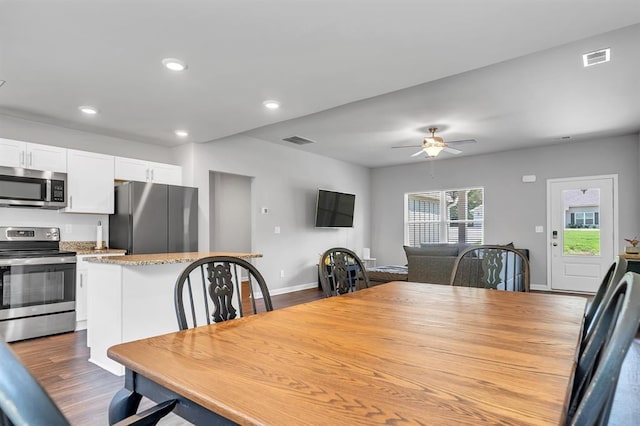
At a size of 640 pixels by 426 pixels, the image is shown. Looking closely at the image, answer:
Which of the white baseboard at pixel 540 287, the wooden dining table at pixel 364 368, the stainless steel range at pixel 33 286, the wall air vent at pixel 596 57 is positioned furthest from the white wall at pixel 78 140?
the white baseboard at pixel 540 287

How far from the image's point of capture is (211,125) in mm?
4555

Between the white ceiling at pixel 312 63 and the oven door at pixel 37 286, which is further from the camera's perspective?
the oven door at pixel 37 286

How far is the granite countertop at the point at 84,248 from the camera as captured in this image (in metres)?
4.46

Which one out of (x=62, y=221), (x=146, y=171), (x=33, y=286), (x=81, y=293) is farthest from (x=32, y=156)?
(x=81, y=293)

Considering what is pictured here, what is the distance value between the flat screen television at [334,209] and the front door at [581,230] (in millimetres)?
3635

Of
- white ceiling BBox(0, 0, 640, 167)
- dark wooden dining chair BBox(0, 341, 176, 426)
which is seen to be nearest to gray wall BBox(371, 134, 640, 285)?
white ceiling BBox(0, 0, 640, 167)

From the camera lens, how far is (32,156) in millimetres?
4078

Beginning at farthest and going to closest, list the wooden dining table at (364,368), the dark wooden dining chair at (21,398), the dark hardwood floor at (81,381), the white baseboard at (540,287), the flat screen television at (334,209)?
the flat screen television at (334,209), the white baseboard at (540,287), the dark hardwood floor at (81,381), the wooden dining table at (364,368), the dark wooden dining chair at (21,398)

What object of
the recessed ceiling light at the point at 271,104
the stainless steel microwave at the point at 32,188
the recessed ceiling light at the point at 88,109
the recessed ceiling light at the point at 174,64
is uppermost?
the recessed ceiling light at the point at 174,64

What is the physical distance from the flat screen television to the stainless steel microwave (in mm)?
4036

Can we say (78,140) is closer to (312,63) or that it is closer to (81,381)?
(81,381)

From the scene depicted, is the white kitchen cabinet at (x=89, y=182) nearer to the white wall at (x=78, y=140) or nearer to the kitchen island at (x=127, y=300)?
the white wall at (x=78, y=140)

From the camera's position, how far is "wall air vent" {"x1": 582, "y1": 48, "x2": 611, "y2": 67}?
3.20m

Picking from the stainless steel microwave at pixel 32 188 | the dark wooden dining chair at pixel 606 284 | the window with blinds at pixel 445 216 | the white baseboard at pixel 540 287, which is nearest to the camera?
the dark wooden dining chair at pixel 606 284
